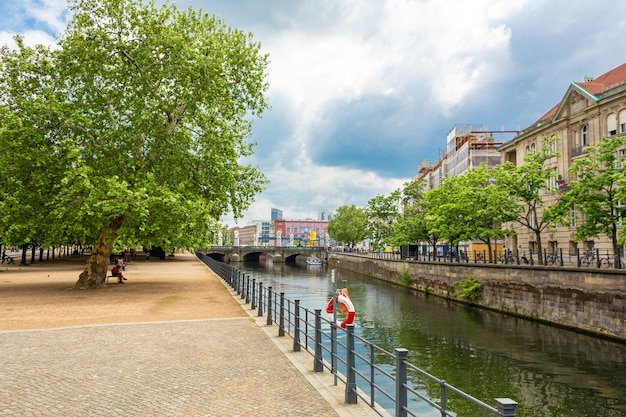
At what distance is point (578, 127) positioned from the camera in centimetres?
3981

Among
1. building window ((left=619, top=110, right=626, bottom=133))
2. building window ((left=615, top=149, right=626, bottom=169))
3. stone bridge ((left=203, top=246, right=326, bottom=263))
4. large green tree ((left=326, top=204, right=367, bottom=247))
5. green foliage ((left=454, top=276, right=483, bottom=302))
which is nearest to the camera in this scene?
building window ((left=615, top=149, right=626, bottom=169))

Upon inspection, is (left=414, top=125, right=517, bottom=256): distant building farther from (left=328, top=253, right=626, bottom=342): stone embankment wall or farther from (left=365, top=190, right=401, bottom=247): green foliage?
(left=328, top=253, right=626, bottom=342): stone embankment wall

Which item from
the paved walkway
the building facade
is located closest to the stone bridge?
the building facade

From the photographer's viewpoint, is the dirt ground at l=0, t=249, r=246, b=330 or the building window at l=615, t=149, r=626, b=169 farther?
the building window at l=615, t=149, r=626, b=169

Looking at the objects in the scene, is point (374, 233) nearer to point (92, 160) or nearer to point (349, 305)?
point (92, 160)

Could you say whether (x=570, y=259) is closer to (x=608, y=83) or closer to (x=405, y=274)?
(x=405, y=274)

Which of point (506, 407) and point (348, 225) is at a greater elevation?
point (348, 225)

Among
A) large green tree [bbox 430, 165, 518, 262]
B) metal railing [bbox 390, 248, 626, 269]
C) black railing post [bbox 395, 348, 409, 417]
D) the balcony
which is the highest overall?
the balcony

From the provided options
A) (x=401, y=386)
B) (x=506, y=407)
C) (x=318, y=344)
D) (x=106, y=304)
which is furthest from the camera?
(x=106, y=304)

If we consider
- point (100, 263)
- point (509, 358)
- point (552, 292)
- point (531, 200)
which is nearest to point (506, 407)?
point (509, 358)

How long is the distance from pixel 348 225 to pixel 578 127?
254ft

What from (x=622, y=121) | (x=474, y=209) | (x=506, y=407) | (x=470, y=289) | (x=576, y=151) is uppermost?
(x=622, y=121)

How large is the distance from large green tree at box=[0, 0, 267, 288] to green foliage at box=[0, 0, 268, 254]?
2.5 inches

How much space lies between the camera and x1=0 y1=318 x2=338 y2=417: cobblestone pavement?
23.2ft
